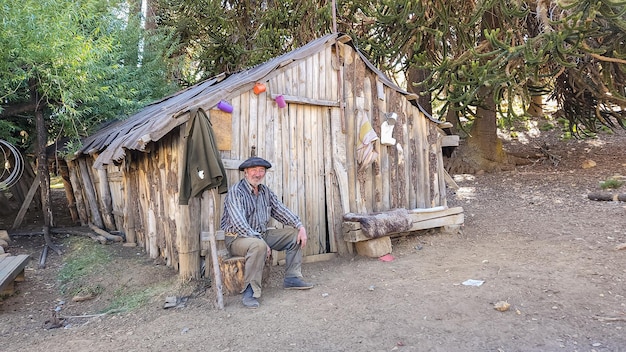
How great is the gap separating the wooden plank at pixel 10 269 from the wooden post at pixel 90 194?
3.49 meters

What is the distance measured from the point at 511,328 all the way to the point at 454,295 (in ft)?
3.07

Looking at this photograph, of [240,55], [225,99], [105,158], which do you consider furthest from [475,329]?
[240,55]

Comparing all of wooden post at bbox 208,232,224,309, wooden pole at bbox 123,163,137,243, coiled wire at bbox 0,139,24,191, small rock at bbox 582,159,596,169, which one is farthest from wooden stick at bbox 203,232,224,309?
small rock at bbox 582,159,596,169

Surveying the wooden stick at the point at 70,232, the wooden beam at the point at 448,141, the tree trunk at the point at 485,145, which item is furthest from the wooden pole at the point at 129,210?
the tree trunk at the point at 485,145

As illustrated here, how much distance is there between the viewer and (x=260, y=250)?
536cm

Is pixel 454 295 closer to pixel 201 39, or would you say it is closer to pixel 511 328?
pixel 511 328

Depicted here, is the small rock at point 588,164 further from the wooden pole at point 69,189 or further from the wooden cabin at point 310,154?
the wooden pole at point 69,189

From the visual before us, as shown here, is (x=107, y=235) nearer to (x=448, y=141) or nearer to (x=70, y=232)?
(x=70, y=232)

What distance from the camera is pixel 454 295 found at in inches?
202

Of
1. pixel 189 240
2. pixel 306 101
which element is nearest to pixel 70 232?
pixel 189 240

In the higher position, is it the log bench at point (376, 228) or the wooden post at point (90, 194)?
the wooden post at point (90, 194)

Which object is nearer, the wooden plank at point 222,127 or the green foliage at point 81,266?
the wooden plank at point 222,127

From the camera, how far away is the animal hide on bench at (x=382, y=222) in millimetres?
6812

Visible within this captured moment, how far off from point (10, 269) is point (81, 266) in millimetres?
1462
